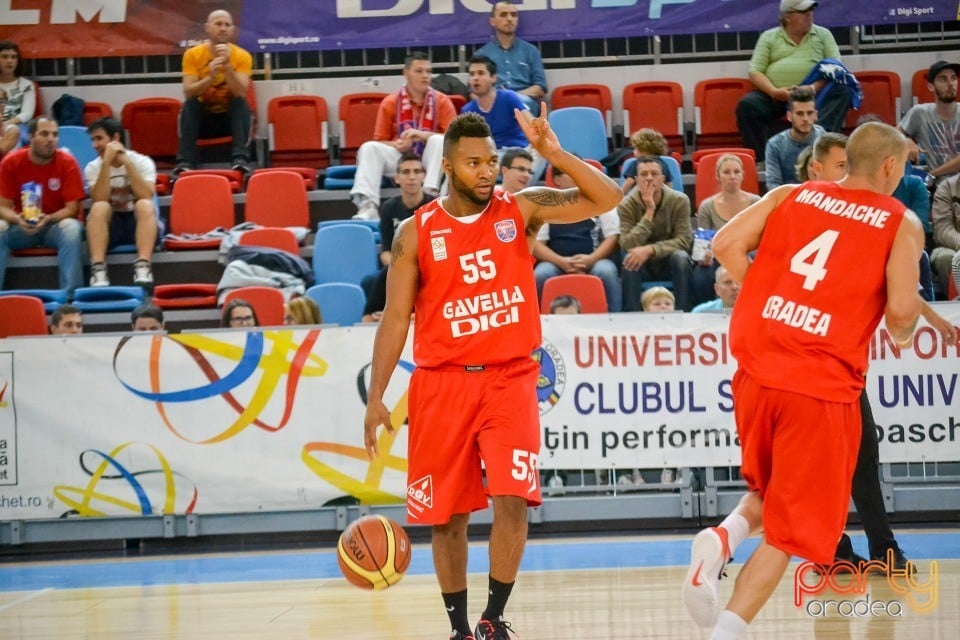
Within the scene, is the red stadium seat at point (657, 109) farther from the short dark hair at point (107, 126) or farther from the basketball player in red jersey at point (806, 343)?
A: the basketball player in red jersey at point (806, 343)

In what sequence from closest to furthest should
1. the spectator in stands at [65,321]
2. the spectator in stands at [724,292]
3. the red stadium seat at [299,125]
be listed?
1. the spectator in stands at [724,292]
2. the spectator in stands at [65,321]
3. the red stadium seat at [299,125]

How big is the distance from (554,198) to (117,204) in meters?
7.21

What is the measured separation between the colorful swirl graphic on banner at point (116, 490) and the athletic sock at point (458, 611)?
4046mm

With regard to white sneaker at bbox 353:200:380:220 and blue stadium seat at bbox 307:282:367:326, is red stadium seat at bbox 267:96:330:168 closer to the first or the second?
white sneaker at bbox 353:200:380:220

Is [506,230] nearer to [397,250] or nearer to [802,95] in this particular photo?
[397,250]

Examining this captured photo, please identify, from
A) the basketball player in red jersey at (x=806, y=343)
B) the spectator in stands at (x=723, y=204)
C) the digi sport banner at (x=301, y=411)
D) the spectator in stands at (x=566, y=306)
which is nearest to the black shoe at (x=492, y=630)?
the basketball player in red jersey at (x=806, y=343)

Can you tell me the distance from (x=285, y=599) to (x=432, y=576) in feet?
3.42

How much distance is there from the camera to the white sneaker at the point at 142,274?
36.6 ft

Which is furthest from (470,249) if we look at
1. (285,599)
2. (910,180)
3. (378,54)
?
(378,54)

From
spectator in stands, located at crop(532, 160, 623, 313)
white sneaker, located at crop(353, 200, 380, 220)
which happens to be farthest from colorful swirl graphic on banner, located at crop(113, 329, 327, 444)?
white sneaker, located at crop(353, 200, 380, 220)

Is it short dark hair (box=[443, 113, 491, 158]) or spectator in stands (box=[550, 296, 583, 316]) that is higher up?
short dark hair (box=[443, 113, 491, 158])

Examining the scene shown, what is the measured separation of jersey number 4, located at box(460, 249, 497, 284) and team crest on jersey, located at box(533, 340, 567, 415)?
3.50 m

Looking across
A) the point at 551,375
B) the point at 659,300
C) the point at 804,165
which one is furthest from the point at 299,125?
the point at 804,165

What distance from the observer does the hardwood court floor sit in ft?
18.5
